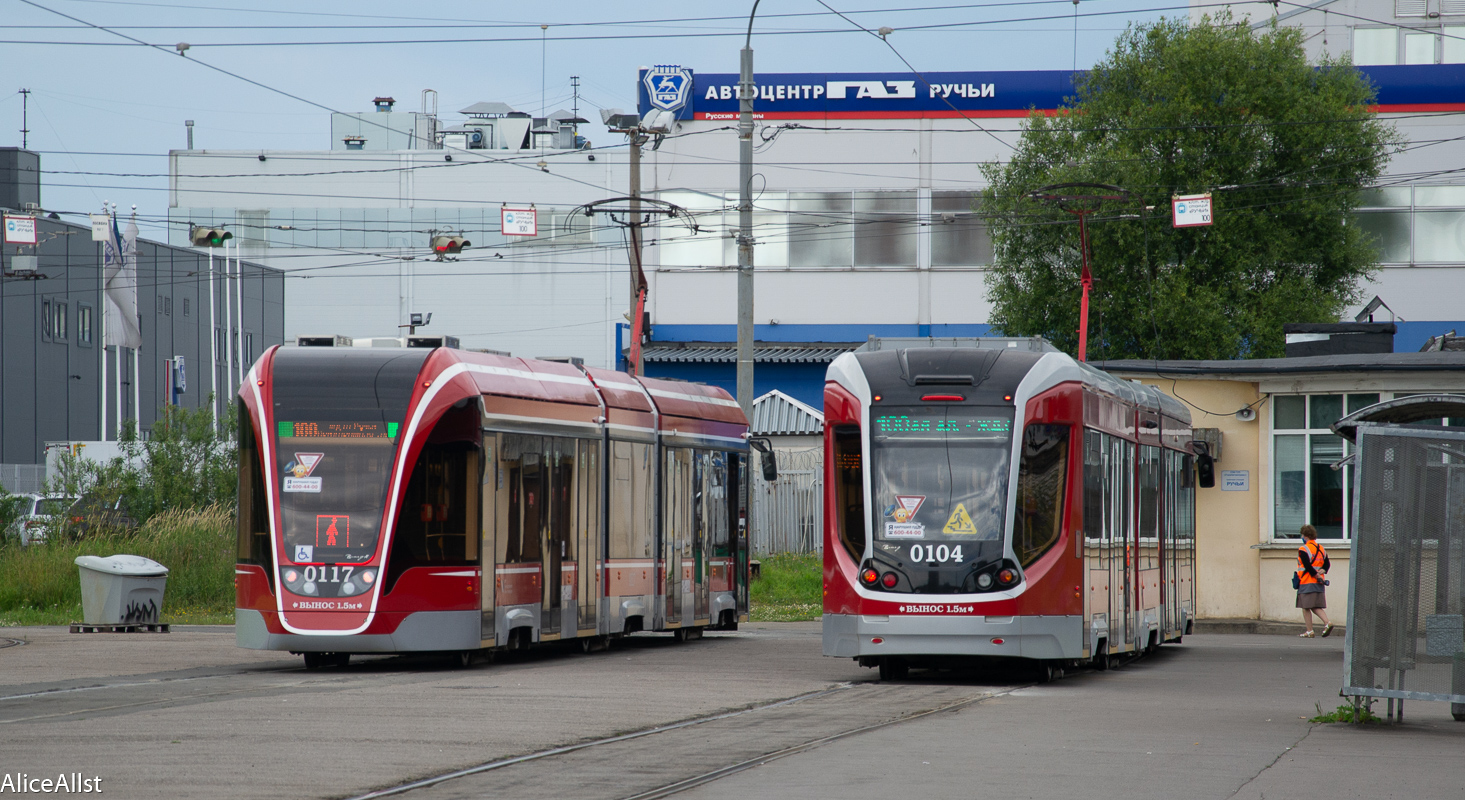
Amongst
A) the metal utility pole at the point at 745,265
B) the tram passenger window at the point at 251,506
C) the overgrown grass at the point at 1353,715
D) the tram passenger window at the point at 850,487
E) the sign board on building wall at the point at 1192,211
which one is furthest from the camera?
the sign board on building wall at the point at 1192,211

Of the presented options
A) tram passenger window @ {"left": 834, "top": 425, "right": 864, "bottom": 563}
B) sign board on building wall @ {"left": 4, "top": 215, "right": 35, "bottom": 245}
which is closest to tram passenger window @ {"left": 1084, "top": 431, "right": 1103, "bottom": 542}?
tram passenger window @ {"left": 834, "top": 425, "right": 864, "bottom": 563}

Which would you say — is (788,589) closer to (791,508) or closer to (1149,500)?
(791,508)

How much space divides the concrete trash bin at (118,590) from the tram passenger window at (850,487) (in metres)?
12.2

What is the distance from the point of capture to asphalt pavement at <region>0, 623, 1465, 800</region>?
9.37 metres

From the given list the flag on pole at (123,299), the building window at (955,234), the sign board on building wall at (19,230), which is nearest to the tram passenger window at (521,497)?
the sign board on building wall at (19,230)

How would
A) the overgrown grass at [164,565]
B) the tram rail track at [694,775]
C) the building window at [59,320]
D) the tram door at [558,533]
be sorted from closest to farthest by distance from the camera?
the tram rail track at [694,775]
the tram door at [558,533]
the overgrown grass at [164,565]
the building window at [59,320]

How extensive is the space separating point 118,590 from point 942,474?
13.3 metres

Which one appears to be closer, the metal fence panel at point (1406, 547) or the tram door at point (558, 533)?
the metal fence panel at point (1406, 547)

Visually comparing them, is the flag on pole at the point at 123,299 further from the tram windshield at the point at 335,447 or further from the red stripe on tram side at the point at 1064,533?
the red stripe on tram side at the point at 1064,533

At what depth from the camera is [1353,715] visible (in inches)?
533

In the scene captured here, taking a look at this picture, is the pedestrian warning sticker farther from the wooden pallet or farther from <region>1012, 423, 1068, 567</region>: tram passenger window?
the wooden pallet

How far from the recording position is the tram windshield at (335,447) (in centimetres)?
1681

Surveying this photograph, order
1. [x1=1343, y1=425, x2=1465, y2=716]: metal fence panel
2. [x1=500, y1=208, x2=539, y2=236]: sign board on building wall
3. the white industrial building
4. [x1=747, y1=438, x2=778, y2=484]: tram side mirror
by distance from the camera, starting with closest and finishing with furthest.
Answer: [x1=1343, y1=425, x2=1465, y2=716]: metal fence panel < [x1=747, y1=438, x2=778, y2=484]: tram side mirror < [x1=500, y1=208, x2=539, y2=236]: sign board on building wall < the white industrial building

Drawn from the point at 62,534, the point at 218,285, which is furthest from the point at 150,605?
the point at 218,285
